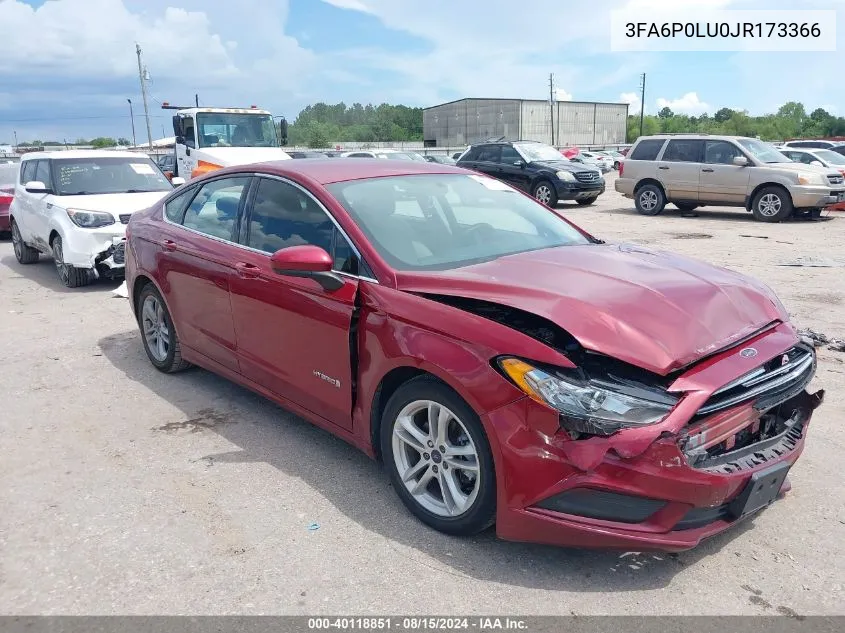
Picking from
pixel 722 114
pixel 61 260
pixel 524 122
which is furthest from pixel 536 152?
pixel 722 114

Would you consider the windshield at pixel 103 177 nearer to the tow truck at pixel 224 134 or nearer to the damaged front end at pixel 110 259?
the damaged front end at pixel 110 259

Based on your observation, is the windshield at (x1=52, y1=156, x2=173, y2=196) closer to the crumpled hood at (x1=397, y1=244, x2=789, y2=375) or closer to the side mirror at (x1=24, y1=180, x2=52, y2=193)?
the side mirror at (x1=24, y1=180, x2=52, y2=193)

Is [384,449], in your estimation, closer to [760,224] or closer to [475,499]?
[475,499]

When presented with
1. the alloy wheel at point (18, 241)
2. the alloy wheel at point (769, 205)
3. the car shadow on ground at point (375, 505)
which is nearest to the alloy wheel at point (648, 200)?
the alloy wheel at point (769, 205)

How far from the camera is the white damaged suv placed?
8953mm

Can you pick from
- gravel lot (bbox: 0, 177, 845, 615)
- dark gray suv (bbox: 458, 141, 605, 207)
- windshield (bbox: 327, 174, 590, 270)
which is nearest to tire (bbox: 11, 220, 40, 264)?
gravel lot (bbox: 0, 177, 845, 615)

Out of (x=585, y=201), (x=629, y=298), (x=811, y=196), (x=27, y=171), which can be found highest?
(x=27, y=171)

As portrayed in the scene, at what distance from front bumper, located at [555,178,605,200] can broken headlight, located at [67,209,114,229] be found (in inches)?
473

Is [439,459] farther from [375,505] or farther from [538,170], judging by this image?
[538,170]

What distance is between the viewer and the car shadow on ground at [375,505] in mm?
2959

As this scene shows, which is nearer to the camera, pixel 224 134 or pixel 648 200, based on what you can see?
pixel 224 134

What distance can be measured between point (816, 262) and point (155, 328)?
28.8 feet

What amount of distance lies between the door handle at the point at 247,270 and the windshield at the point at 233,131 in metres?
12.3

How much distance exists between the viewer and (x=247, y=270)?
4.25m
